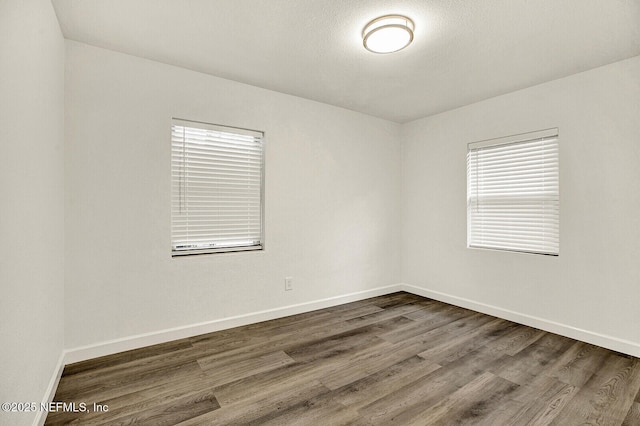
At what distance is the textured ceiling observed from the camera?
81.7 inches

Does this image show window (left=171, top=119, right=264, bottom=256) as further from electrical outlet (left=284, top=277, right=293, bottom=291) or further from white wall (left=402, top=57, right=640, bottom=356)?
white wall (left=402, top=57, right=640, bottom=356)

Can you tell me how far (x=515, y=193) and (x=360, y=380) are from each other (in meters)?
2.65

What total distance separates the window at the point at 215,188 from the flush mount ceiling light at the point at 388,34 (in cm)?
154

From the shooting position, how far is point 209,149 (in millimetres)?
3131

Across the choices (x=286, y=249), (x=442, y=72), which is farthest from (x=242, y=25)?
(x=286, y=249)

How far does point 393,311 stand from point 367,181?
5.66 feet

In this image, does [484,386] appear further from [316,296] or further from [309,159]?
[309,159]

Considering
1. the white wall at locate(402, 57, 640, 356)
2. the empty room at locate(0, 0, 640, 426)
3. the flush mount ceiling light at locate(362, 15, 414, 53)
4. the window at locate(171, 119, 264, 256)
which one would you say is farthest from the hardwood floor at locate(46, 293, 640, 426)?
the flush mount ceiling light at locate(362, 15, 414, 53)

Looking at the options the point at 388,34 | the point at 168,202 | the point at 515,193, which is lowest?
the point at 168,202

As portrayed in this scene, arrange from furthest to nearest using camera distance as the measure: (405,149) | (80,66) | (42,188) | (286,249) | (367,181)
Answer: (405,149) < (367,181) < (286,249) < (80,66) < (42,188)

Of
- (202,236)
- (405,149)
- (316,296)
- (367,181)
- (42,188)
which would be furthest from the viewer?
(405,149)

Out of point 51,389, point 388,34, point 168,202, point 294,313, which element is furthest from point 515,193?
point 51,389

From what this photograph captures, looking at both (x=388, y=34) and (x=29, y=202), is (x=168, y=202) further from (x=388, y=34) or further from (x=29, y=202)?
(x=388, y=34)

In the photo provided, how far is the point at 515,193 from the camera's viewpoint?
11.5ft
